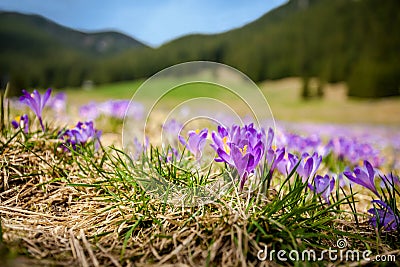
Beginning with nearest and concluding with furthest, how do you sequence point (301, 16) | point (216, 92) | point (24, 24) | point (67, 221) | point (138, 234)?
point (138, 234) → point (67, 221) → point (216, 92) → point (301, 16) → point (24, 24)

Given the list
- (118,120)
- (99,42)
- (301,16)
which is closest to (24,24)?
(99,42)

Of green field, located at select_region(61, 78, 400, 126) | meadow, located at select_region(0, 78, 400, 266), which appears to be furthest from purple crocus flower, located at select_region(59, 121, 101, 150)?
green field, located at select_region(61, 78, 400, 126)

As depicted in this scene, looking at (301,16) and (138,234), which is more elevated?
(301,16)

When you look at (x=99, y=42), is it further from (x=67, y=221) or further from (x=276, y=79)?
(x=67, y=221)

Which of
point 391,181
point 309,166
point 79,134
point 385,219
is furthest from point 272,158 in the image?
point 391,181

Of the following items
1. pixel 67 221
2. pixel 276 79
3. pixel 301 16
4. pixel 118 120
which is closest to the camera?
pixel 67 221

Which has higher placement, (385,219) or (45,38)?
(45,38)

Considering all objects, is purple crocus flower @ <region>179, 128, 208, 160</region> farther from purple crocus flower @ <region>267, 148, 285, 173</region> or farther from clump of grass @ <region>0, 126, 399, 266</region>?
purple crocus flower @ <region>267, 148, 285, 173</region>

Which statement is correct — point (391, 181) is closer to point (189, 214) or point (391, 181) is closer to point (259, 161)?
point (259, 161)
